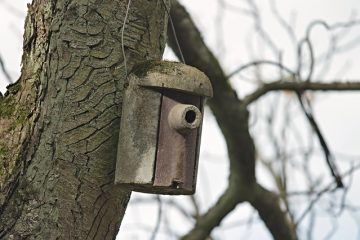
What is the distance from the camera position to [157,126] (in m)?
2.17

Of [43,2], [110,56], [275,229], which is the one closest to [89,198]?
Answer: [110,56]

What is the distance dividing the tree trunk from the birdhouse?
0.12 ft

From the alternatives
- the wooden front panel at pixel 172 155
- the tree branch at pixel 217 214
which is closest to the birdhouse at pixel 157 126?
the wooden front panel at pixel 172 155

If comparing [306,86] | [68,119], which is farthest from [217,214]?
[68,119]

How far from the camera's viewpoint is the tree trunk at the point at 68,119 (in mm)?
2049

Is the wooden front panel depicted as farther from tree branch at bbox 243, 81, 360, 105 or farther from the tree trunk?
tree branch at bbox 243, 81, 360, 105

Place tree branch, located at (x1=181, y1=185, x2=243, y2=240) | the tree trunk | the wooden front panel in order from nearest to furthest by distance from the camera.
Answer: the tree trunk, the wooden front panel, tree branch, located at (x1=181, y1=185, x2=243, y2=240)

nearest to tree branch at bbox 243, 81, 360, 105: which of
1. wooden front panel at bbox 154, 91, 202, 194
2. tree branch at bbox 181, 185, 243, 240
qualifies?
tree branch at bbox 181, 185, 243, 240

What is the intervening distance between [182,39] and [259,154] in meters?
2.60

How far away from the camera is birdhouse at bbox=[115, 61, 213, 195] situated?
2135 mm

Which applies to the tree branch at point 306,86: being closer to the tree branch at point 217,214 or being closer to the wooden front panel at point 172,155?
the tree branch at point 217,214

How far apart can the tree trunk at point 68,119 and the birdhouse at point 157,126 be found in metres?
0.04

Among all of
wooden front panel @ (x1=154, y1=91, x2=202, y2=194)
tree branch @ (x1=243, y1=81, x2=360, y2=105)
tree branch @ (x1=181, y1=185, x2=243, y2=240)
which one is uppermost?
tree branch @ (x1=243, y1=81, x2=360, y2=105)

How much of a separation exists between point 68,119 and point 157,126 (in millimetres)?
215
